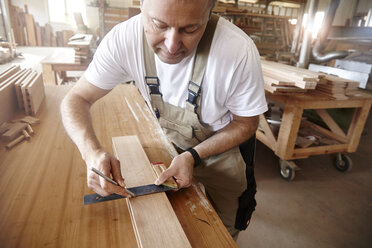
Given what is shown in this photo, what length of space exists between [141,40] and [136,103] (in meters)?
0.66

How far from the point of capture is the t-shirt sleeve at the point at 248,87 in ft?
3.55

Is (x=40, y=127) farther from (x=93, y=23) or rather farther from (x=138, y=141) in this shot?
(x=93, y=23)

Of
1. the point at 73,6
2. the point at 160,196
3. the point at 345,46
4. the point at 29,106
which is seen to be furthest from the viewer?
the point at 73,6

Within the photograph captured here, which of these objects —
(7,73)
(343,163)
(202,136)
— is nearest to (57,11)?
(7,73)

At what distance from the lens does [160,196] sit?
0.84 m

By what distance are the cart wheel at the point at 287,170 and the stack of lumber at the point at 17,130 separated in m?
2.40

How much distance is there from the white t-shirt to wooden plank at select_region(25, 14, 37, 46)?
13.8 metres

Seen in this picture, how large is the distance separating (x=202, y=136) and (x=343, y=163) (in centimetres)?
252

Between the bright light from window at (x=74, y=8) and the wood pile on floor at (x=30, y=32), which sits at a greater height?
the bright light from window at (x=74, y=8)

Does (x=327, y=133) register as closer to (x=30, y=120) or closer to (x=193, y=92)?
(x=193, y=92)

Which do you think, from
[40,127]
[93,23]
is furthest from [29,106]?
[93,23]

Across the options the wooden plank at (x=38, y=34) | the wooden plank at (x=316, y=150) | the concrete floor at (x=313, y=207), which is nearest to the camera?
the concrete floor at (x=313, y=207)

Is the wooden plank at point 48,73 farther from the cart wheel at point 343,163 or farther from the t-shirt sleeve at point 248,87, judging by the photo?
the cart wheel at point 343,163

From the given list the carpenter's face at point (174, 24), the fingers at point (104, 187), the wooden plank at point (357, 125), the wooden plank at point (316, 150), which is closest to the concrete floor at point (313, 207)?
the wooden plank at point (316, 150)
